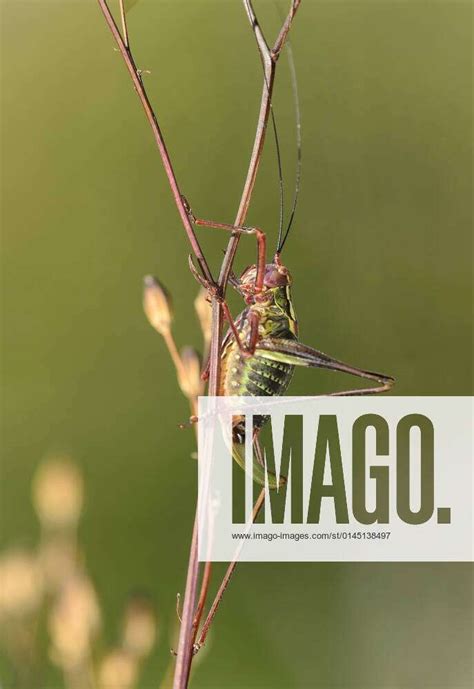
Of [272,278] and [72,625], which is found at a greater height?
[272,278]

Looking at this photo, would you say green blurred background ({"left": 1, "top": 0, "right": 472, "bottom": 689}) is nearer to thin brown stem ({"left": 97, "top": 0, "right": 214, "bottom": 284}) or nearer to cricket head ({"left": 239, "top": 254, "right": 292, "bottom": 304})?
cricket head ({"left": 239, "top": 254, "right": 292, "bottom": 304})

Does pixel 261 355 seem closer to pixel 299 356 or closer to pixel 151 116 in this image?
pixel 299 356

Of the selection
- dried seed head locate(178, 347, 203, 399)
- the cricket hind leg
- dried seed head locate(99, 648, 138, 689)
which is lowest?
dried seed head locate(99, 648, 138, 689)

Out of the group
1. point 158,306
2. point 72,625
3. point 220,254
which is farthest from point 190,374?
point 220,254

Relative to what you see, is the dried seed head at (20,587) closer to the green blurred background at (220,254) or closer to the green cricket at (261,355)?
the green cricket at (261,355)

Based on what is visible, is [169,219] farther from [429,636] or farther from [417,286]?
[429,636]

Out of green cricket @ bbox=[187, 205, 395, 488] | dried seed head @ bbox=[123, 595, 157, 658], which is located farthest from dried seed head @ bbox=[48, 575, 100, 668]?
green cricket @ bbox=[187, 205, 395, 488]
